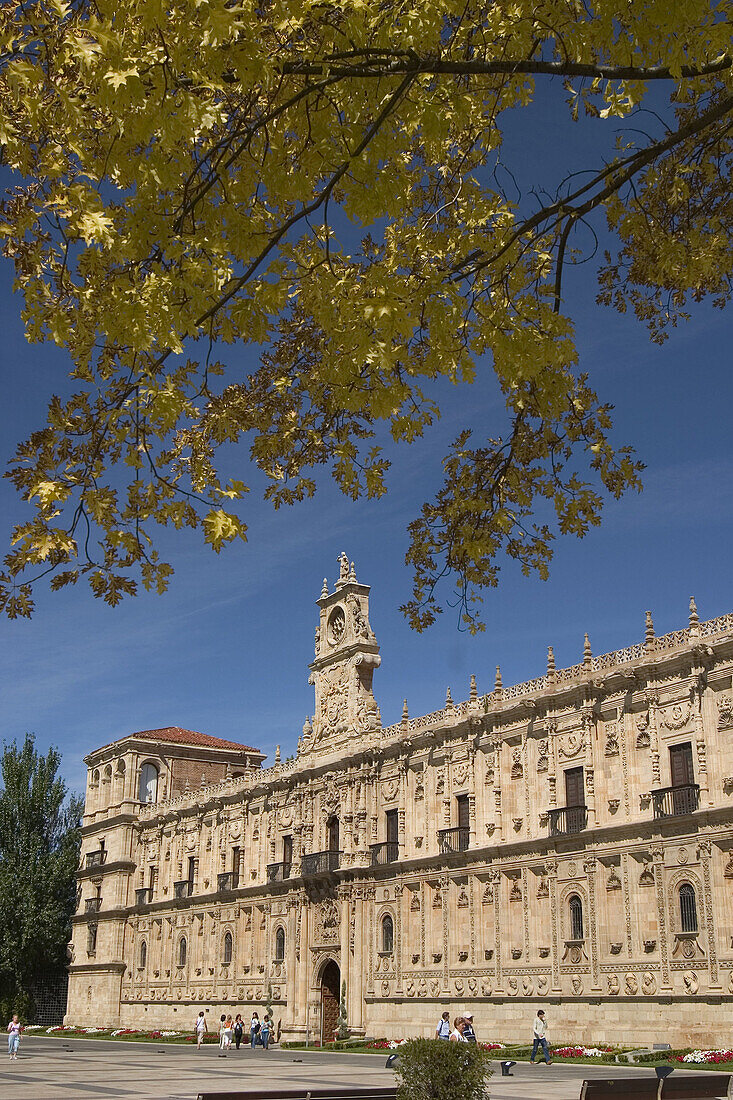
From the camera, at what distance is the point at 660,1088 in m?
11.6

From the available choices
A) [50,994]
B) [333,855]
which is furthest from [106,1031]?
[333,855]

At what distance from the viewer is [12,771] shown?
61.5 metres

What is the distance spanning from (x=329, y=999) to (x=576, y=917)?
13.6 metres

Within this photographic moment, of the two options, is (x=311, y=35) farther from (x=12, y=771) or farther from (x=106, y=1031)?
(x=12, y=771)

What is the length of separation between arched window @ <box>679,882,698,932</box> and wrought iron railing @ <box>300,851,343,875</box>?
50.1 ft

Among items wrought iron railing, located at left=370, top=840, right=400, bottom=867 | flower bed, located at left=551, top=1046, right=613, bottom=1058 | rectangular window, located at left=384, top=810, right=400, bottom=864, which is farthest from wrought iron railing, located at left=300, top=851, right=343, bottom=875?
flower bed, located at left=551, top=1046, right=613, bottom=1058

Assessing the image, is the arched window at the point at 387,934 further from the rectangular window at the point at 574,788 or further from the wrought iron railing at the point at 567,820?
the rectangular window at the point at 574,788

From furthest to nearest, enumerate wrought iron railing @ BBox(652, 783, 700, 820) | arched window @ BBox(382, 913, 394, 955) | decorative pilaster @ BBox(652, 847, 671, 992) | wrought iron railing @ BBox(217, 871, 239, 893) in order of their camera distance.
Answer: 1. wrought iron railing @ BBox(217, 871, 239, 893)
2. arched window @ BBox(382, 913, 394, 955)
3. wrought iron railing @ BBox(652, 783, 700, 820)
4. decorative pilaster @ BBox(652, 847, 671, 992)

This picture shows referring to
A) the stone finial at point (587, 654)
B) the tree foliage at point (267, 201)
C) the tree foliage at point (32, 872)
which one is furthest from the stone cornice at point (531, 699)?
the tree foliage at point (32, 872)

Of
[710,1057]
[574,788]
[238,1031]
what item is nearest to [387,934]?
[238,1031]

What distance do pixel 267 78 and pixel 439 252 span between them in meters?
2.04

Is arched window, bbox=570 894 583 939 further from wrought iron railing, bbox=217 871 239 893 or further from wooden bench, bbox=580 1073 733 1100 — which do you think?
wrought iron railing, bbox=217 871 239 893

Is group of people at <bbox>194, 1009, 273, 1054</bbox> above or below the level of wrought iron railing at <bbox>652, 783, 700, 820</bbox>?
below

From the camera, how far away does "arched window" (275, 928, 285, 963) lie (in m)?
41.4
